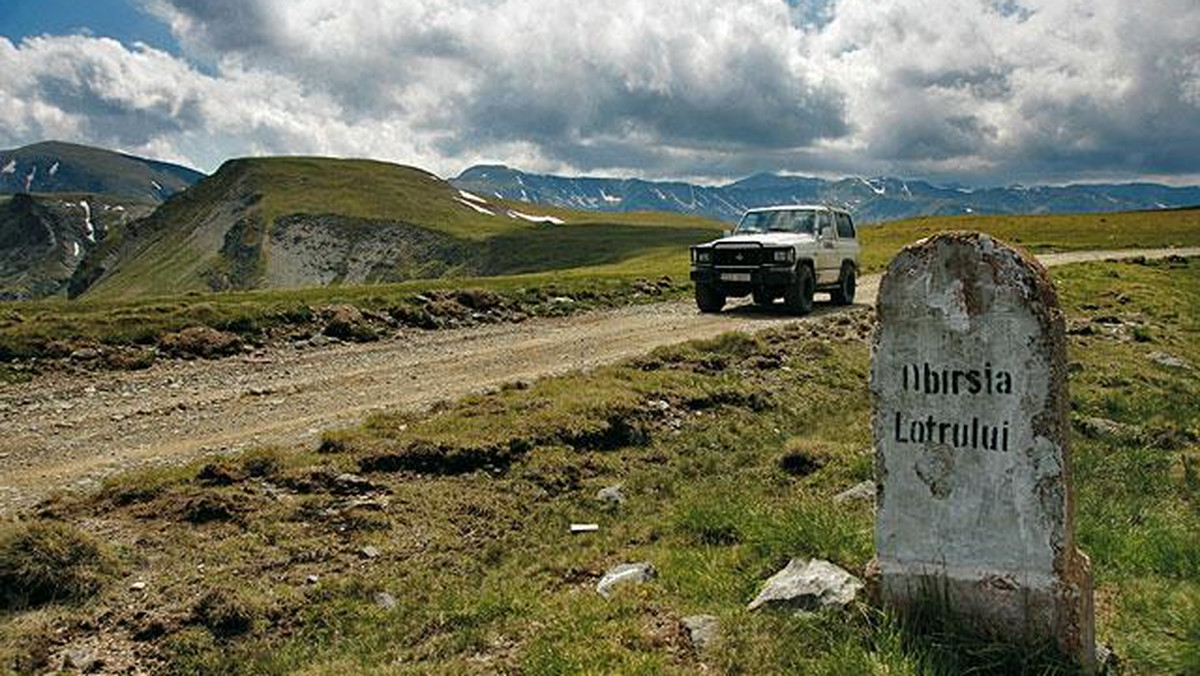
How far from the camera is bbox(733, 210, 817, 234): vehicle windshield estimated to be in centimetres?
2516

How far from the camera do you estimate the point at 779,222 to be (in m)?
25.4

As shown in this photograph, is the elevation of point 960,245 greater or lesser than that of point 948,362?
greater

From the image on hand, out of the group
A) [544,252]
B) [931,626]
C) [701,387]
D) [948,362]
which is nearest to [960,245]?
[948,362]

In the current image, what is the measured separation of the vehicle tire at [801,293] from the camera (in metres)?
23.7

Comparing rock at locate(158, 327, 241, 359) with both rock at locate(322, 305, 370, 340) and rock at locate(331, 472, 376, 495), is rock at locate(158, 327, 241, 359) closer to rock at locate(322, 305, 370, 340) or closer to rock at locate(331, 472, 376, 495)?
rock at locate(322, 305, 370, 340)

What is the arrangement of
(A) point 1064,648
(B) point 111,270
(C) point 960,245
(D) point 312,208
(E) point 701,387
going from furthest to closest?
1. (B) point 111,270
2. (D) point 312,208
3. (E) point 701,387
4. (C) point 960,245
5. (A) point 1064,648

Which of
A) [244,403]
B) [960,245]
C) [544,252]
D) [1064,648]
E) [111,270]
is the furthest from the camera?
[111,270]

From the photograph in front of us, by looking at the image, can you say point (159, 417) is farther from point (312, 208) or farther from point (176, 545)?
point (312, 208)

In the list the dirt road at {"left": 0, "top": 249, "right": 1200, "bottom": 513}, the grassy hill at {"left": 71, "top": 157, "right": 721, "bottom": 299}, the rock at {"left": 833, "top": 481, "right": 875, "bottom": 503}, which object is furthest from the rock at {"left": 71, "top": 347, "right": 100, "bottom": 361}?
the grassy hill at {"left": 71, "top": 157, "right": 721, "bottom": 299}

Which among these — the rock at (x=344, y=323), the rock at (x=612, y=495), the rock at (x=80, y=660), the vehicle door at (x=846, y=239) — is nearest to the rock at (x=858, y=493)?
the rock at (x=612, y=495)

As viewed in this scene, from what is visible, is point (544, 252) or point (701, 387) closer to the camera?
point (701, 387)

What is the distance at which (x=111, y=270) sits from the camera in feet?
644

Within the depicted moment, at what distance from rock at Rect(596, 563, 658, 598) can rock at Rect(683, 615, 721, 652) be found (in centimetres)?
88

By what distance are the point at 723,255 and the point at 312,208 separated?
173962 millimetres
